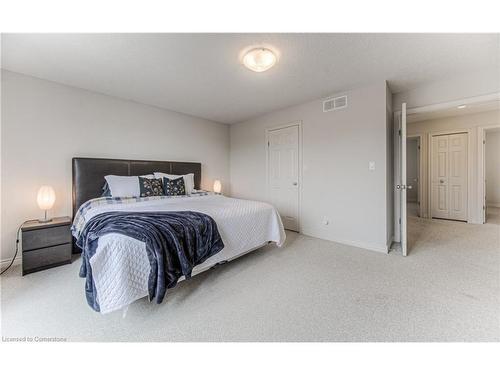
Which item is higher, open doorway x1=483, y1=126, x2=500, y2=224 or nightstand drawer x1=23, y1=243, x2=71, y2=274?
open doorway x1=483, y1=126, x2=500, y2=224

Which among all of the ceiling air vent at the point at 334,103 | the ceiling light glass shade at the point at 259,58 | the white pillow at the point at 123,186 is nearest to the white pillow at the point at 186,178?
the white pillow at the point at 123,186

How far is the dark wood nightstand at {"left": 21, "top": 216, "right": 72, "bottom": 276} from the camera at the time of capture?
7.35ft

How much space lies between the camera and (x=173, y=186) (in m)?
3.29

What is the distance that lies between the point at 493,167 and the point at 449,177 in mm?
2459

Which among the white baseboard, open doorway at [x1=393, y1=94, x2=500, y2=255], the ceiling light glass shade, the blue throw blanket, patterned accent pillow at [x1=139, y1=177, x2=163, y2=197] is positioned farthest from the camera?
open doorway at [x1=393, y1=94, x2=500, y2=255]

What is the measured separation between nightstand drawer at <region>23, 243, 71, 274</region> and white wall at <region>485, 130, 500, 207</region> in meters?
9.45

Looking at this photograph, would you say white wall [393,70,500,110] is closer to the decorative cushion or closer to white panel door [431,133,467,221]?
white panel door [431,133,467,221]

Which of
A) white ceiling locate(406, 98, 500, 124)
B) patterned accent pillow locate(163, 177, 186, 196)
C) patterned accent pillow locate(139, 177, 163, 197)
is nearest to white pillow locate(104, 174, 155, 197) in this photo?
patterned accent pillow locate(139, 177, 163, 197)

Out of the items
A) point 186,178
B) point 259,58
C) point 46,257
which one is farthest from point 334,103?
point 46,257

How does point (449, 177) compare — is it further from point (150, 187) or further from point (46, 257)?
point (46, 257)

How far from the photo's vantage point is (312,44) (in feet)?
6.38
